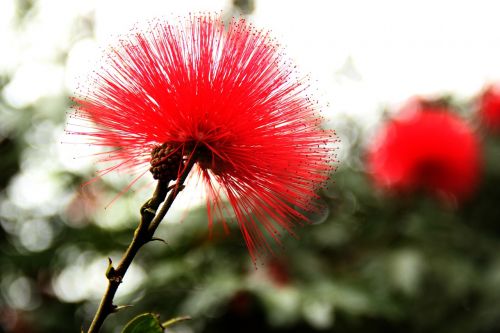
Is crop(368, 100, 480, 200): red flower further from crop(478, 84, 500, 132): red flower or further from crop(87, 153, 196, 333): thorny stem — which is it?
crop(87, 153, 196, 333): thorny stem

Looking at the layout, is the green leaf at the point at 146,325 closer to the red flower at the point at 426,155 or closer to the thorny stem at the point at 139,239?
the thorny stem at the point at 139,239

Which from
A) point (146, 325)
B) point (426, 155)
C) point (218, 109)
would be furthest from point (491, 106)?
point (146, 325)

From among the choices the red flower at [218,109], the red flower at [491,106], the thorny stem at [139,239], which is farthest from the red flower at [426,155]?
the thorny stem at [139,239]

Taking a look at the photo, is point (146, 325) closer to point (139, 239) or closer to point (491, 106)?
point (139, 239)

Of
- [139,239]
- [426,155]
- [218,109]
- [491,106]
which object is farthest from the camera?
[491,106]

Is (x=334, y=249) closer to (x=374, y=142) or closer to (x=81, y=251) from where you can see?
(x=374, y=142)

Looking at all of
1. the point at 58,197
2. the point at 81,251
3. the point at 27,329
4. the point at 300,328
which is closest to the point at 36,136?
the point at 58,197
